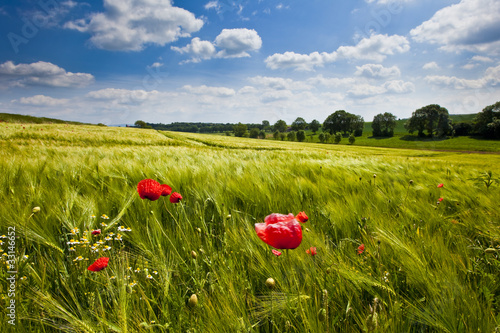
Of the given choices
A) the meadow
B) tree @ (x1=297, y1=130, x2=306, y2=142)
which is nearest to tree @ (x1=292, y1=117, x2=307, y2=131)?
tree @ (x1=297, y1=130, x2=306, y2=142)

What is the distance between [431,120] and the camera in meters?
68.1

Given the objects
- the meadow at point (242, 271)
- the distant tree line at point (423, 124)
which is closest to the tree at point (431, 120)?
the distant tree line at point (423, 124)

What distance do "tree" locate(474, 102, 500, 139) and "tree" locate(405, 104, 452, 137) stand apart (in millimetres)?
7111

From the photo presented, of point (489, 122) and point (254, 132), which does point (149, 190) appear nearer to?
point (489, 122)

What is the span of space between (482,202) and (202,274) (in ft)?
7.55

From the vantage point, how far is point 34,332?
635mm

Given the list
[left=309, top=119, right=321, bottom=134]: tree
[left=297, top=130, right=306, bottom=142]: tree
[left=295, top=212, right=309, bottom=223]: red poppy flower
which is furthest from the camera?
[left=309, top=119, right=321, bottom=134]: tree

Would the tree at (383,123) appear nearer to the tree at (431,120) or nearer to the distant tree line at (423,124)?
the distant tree line at (423,124)

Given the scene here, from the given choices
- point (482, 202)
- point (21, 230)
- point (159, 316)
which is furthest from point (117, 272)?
point (482, 202)

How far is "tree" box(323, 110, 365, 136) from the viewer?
93300 millimetres

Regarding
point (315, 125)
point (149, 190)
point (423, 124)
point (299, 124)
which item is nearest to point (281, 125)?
point (299, 124)

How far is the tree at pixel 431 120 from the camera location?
66.6 m

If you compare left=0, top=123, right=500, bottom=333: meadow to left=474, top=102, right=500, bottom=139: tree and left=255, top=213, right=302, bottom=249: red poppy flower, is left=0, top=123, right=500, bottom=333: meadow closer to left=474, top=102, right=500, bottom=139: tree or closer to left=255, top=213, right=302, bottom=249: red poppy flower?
left=255, top=213, right=302, bottom=249: red poppy flower

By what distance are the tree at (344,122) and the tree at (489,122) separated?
1379 inches
